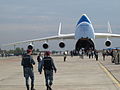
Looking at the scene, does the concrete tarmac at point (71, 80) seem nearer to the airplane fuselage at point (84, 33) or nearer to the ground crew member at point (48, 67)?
the ground crew member at point (48, 67)

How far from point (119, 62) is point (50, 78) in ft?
63.7

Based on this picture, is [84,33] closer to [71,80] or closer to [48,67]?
[71,80]

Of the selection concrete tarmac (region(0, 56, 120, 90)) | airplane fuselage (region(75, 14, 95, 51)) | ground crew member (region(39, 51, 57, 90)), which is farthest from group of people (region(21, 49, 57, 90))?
airplane fuselage (region(75, 14, 95, 51))

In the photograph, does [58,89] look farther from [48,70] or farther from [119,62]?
[119,62]

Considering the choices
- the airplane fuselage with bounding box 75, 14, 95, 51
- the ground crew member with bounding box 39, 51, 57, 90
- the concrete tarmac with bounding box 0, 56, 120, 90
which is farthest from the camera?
the airplane fuselage with bounding box 75, 14, 95, 51

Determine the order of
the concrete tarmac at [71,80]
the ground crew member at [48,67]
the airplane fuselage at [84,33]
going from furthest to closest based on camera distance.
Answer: the airplane fuselage at [84,33]
the concrete tarmac at [71,80]
the ground crew member at [48,67]

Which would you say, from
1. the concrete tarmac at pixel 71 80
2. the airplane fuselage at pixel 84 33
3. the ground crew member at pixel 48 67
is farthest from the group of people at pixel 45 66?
the airplane fuselage at pixel 84 33

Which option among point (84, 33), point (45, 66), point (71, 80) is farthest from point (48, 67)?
point (84, 33)

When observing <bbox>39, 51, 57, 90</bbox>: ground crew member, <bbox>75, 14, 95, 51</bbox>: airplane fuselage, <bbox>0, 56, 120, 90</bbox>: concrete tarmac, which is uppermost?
<bbox>75, 14, 95, 51</bbox>: airplane fuselage

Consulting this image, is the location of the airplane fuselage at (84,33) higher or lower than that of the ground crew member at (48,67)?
higher

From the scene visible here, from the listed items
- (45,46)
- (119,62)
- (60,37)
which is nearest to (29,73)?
(119,62)

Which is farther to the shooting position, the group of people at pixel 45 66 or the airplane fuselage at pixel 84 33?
the airplane fuselage at pixel 84 33

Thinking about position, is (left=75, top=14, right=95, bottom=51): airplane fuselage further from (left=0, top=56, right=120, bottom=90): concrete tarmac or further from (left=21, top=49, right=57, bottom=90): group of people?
(left=21, top=49, right=57, bottom=90): group of people

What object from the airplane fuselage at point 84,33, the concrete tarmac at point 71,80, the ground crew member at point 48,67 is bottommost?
the concrete tarmac at point 71,80
